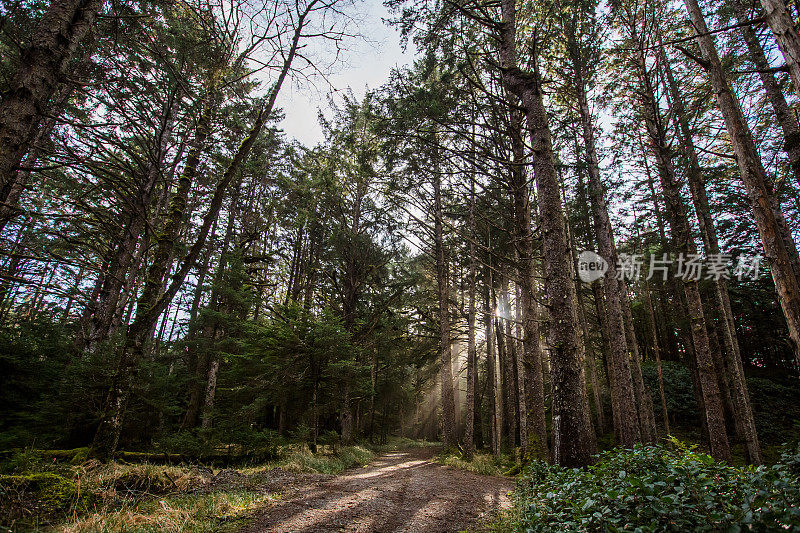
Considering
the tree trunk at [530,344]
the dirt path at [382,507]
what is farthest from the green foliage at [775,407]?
the dirt path at [382,507]

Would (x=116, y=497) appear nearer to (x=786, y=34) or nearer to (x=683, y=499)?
(x=683, y=499)

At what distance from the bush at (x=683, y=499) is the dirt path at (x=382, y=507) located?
1823 millimetres

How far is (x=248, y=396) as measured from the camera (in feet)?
36.2

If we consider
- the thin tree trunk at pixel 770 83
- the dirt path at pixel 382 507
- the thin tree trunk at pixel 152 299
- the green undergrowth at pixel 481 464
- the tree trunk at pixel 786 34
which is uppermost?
the thin tree trunk at pixel 770 83

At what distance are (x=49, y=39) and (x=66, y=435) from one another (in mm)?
8833

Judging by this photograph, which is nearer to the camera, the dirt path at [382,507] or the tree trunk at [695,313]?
the dirt path at [382,507]

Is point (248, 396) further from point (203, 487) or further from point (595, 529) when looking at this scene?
point (595, 529)

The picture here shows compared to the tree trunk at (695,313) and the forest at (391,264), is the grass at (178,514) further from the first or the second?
the tree trunk at (695,313)

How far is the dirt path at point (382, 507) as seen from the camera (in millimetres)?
4430

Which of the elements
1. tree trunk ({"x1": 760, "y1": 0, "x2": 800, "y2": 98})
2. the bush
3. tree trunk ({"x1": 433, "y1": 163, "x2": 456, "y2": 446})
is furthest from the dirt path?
tree trunk ({"x1": 760, "y1": 0, "x2": 800, "y2": 98})

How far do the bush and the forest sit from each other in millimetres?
33

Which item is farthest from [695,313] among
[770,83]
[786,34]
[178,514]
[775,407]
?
[775,407]

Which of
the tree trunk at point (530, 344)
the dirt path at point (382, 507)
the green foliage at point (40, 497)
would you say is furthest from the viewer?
the tree trunk at point (530, 344)

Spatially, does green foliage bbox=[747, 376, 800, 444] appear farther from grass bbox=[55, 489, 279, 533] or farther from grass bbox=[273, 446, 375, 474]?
grass bbox=[55, 489, 279, 533]
